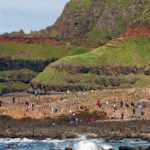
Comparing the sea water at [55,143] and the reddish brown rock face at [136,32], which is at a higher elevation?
the reddish brown rock face at [136,32]

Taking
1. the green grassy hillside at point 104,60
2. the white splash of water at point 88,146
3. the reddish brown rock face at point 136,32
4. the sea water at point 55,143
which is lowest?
the sea water at point 55,143

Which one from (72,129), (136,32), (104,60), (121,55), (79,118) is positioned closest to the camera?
(72,129)

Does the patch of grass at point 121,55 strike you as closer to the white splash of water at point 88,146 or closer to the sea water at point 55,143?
the sea water at point 55,143

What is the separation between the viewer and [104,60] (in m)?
165

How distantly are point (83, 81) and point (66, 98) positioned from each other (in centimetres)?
5014

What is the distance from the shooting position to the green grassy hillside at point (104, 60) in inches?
6245

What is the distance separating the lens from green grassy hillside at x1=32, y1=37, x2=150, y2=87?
158625 mm

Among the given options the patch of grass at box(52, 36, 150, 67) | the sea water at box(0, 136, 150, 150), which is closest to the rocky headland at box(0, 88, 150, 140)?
the sea water at box(0, 136, 150, 150)

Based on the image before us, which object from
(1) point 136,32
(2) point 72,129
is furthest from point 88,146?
(1) point 136,32

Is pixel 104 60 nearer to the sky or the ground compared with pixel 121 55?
nearer to the ground

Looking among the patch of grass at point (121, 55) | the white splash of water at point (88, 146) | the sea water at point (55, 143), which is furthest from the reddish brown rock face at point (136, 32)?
the white splash of water at point (88, 146)

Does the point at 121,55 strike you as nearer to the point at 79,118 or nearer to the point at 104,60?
the point at 104,60

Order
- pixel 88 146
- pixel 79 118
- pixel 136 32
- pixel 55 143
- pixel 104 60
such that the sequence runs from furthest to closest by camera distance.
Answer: pixel 136 32
pixel 104 60
pixel 79 118
pixel 55 143
pixel 88 146

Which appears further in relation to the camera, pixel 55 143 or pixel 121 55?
pixel 121 55
